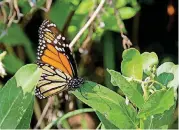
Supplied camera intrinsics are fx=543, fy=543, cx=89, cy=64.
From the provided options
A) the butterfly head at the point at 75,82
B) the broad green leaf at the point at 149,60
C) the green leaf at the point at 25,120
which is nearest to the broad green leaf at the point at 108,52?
the butterfly head at the point at 75,82

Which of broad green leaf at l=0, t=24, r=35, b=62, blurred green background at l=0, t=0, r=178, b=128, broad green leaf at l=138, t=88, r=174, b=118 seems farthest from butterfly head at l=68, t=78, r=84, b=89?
broad green leaf at l=0, t=24, r=35, b=62

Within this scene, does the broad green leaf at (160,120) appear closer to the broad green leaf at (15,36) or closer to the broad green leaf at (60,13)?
the broad green leaf at (60,13)

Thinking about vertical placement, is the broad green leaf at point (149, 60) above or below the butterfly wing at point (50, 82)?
above

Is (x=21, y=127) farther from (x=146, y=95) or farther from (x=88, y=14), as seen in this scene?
(x=88, y=14)

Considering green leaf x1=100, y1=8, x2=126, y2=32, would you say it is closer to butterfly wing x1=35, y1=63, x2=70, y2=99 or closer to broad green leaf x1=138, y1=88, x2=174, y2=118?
butterfly wing x1=35, y1=63, x2=70, y2=99

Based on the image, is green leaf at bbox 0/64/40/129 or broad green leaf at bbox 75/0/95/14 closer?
green leaf at bbox 0/64/40/129

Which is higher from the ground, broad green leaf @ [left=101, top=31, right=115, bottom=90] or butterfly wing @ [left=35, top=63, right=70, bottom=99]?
butterfly wing @ [left=35, top=63, right=70, bottom=99]
